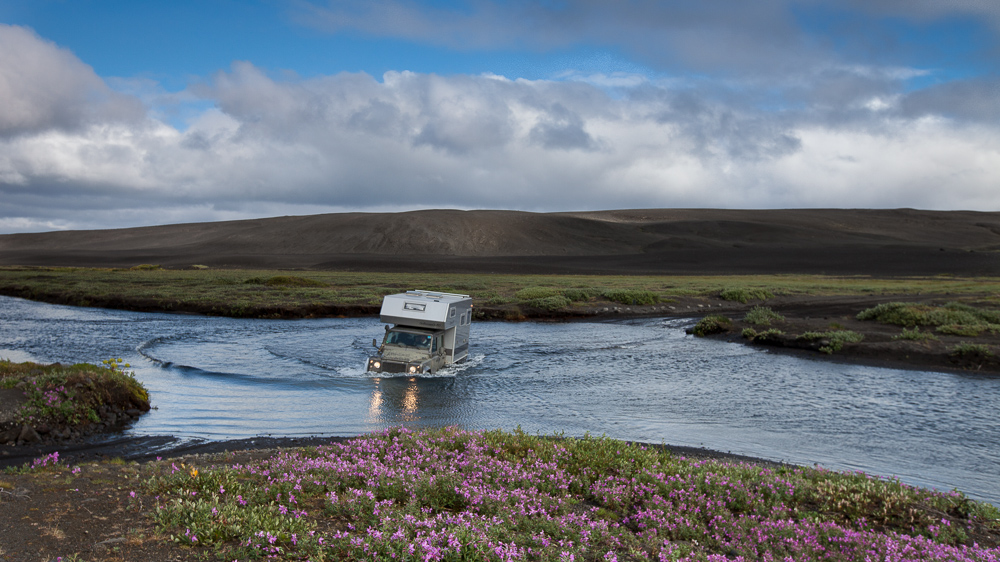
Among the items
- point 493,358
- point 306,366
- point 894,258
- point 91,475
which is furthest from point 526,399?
point 894,258

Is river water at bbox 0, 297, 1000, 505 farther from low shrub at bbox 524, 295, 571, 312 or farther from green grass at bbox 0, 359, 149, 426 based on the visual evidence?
low shrub at bbox 524, 295, 571, 312

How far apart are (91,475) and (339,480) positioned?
10.9ft

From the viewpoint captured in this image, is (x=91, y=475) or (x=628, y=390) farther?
(x=628, y=390)

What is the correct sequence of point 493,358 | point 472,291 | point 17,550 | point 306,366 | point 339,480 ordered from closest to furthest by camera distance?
point 17,550 < point 339,480 < point 306,366 < point 493,358 < point 472,291

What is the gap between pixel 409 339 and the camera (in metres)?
22.5

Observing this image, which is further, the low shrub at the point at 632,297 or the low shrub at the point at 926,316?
the low shrub at the point at 632,297

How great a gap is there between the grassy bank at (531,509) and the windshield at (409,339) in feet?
39.1

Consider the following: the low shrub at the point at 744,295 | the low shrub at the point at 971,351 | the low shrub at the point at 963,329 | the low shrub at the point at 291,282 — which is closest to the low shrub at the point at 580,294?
the low shrub at the point at 744,295

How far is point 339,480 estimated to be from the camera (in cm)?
839

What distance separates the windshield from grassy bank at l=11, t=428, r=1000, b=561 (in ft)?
39.1

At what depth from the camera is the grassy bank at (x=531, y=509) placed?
608 centimetres

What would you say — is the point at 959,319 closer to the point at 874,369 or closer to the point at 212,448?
the point at 874,369

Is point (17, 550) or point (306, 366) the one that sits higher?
point (17, 550)

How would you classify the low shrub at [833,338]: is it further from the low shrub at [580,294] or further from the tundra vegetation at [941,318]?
the low shrub at [580,294]
